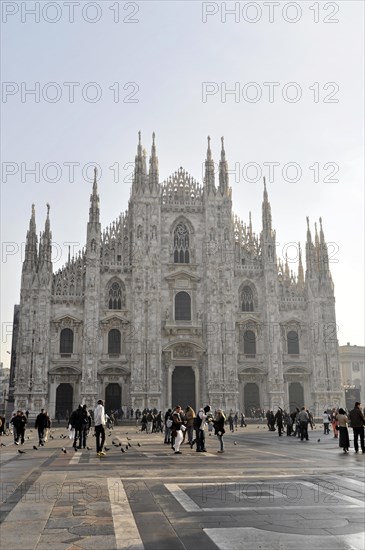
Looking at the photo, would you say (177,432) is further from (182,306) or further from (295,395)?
(295,395)

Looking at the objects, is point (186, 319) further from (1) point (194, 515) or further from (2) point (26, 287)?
(1) point (194, 515)

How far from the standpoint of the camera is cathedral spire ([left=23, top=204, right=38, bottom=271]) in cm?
4516

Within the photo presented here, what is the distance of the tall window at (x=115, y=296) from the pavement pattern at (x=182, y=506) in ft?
108

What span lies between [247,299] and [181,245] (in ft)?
23.9

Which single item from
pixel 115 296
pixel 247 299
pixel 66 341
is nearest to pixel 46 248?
pixel 115 296

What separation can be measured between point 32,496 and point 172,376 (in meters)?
37.8

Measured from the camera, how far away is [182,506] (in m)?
7.45

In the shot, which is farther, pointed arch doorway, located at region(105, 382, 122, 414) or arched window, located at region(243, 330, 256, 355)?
arched window, located at region(243, 330, 256, 355)

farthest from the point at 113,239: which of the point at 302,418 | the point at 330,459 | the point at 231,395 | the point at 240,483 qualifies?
the point at 240,483

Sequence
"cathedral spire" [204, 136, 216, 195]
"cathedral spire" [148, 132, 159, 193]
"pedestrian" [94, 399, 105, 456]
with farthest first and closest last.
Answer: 1. "cathedral spire" [204, 136, 216, 195]
2. "cathedral spire" [148, 132, 159, 193]
3. "pedestrian" [94, 399, 105, 456]

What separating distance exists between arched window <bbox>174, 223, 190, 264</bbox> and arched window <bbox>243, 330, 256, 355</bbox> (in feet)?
26.0

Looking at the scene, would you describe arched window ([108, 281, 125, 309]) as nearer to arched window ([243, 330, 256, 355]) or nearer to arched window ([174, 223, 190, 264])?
arched window ([174, 223, 190, 264])

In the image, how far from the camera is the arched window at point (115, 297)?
1810 inches

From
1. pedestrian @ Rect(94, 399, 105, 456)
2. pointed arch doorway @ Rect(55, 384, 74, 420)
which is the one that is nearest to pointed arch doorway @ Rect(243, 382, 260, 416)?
pointed arch doorway @ Rect(55, 384, 74, 420)
